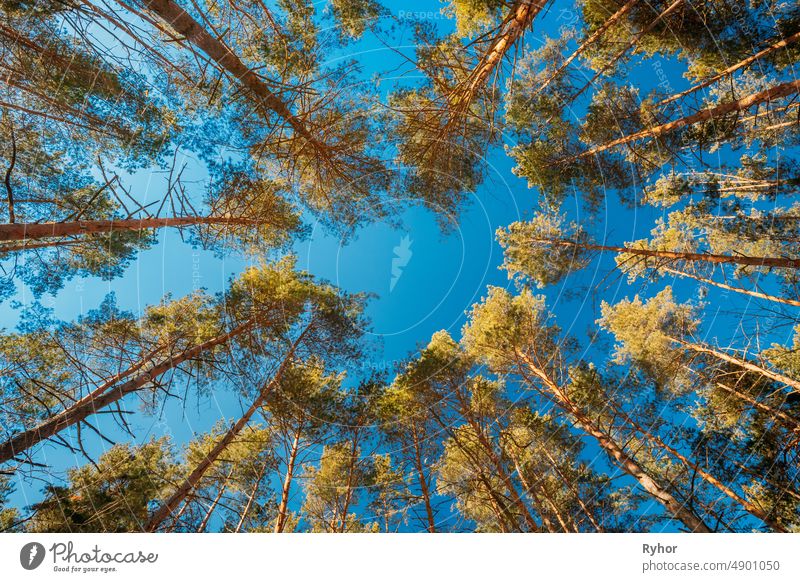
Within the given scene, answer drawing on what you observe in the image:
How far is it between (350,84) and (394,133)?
1234 millimetres

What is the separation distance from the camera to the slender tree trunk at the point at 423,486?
6.09m

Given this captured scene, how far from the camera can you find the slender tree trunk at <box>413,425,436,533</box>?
6.09 metres

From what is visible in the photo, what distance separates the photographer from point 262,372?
23.0 ft

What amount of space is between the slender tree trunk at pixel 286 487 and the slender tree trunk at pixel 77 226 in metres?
4.73

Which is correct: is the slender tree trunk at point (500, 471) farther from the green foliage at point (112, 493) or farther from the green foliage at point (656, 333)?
the green foliage at point (112, 493)

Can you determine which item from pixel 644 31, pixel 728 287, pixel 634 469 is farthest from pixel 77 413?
pixel 728 287

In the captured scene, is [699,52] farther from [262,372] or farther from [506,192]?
[262,372]

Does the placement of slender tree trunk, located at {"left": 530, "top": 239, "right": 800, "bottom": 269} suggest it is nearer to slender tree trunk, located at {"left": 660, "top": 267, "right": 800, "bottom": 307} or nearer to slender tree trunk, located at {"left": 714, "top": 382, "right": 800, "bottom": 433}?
slender tree trunk, located at {"left": 660, "top": 267, "right": 800, "bottom": 307}

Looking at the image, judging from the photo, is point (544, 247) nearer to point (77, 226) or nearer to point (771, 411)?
point (771, 411)

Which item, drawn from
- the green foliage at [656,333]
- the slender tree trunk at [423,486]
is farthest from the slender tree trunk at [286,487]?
the green foliage at [656,333]

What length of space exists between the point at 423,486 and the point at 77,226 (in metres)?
6.82

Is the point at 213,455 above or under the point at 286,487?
above

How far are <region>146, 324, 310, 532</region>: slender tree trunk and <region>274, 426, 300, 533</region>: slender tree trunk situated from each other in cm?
110
